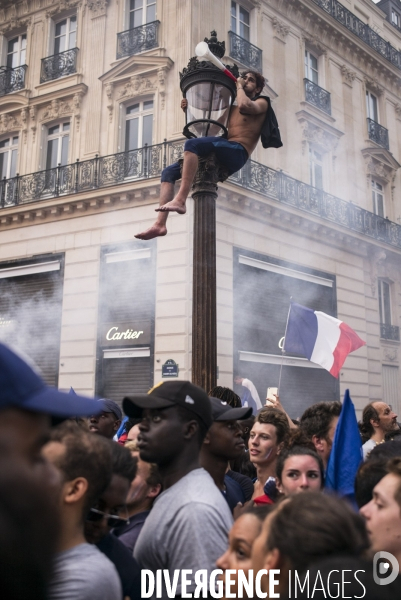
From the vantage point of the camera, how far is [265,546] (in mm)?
1669

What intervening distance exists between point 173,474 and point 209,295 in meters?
2.35

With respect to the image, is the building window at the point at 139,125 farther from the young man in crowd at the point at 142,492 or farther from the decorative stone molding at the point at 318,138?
the young man in crowd at the point at 142,492

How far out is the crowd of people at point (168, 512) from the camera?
0.88m

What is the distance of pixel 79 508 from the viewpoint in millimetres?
2104

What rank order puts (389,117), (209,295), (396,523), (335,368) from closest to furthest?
(396,523)
(209,295)
(335,368)
(389,117)

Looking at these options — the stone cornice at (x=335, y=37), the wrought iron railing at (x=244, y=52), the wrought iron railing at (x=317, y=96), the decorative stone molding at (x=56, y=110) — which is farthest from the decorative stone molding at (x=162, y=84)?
the wrought iron railing at (x=317, y=96)

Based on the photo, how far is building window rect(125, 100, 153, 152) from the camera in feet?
52.5

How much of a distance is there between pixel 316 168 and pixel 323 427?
15402 millimetres

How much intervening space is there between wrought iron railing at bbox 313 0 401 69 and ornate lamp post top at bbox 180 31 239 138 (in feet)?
53.4

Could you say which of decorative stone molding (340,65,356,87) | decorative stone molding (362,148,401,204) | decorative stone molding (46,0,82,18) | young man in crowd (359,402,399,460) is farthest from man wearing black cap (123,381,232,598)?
decorative stone molding (340,65,356,87)

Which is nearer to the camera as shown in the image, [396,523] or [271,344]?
[396,523]

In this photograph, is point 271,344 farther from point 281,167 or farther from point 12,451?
point 12,451

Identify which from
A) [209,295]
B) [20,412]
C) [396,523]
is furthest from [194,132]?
[20,412]

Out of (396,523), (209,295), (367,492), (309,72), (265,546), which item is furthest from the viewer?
(309,72)
